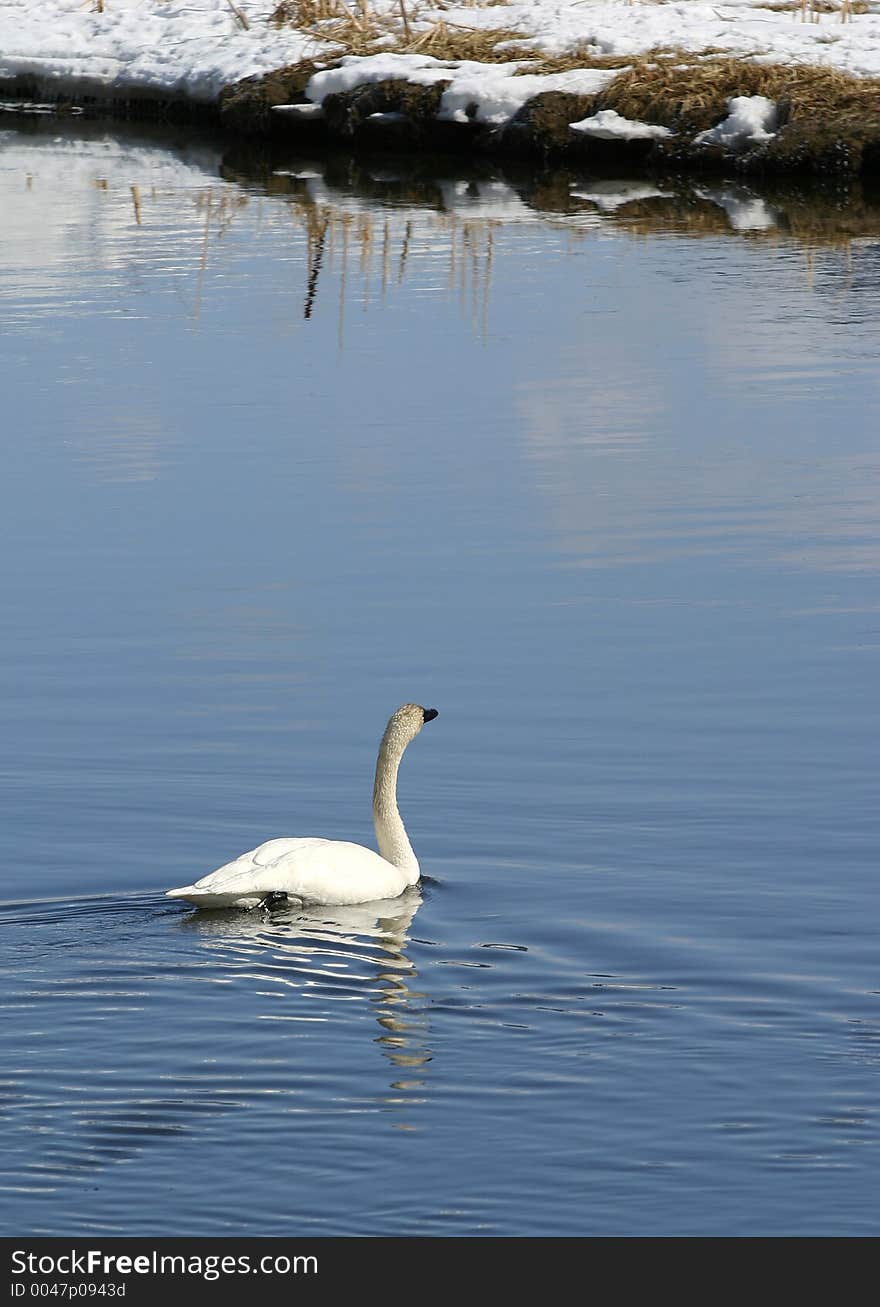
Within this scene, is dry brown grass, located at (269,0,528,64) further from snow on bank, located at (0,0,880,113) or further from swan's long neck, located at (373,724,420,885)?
swan's long neck, located at (373,724,420,885)

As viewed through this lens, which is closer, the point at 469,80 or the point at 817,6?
the point at 469,80

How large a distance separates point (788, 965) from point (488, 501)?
5660 mm

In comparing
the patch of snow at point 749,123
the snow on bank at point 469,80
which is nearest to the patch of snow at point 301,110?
the snow on bank at point 469,80

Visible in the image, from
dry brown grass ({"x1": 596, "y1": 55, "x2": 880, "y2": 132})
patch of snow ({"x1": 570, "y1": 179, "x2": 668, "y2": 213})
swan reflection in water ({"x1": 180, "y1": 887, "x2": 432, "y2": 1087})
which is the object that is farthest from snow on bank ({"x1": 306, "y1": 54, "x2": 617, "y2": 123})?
swan reflection in water ({"x1": 180, "y1": 887, "x2": 432, "y2": 1087})

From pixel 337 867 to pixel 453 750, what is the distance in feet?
4.71

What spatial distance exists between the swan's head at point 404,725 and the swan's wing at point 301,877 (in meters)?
0.42

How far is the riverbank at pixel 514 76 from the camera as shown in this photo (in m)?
24.6

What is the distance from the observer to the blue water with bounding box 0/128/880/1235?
505 centimetres

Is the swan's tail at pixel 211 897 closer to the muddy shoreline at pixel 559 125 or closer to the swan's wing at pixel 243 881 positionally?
the swan's wing at pixel 243 881

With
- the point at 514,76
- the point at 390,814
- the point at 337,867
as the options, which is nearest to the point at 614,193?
the point at 514,76

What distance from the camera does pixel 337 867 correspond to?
23.0 ft

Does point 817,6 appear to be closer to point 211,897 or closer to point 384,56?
point 384,56

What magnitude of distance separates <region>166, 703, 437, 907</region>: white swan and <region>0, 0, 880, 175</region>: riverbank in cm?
1784

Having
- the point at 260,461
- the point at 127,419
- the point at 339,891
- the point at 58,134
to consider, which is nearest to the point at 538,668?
the point at 339,891
